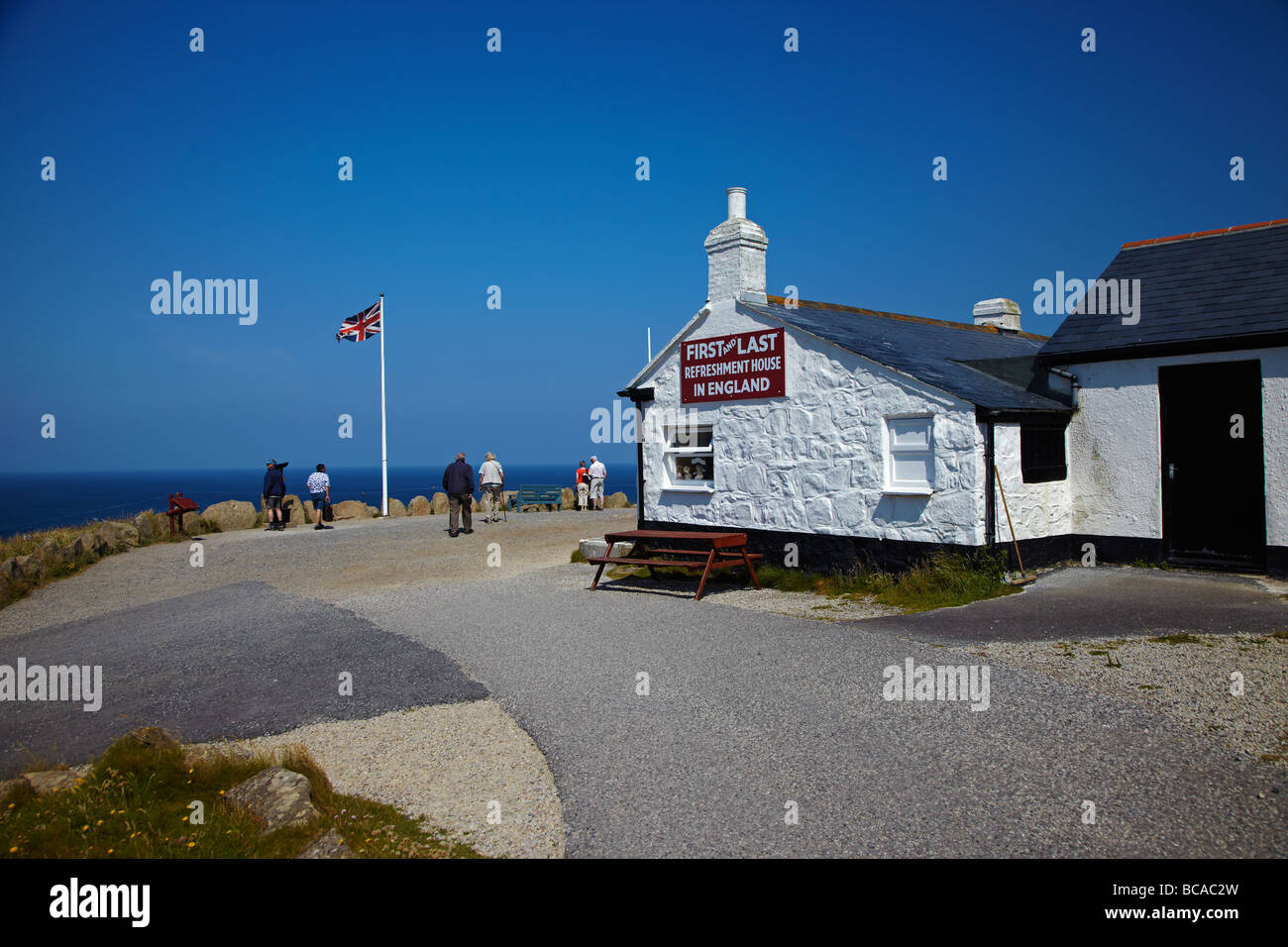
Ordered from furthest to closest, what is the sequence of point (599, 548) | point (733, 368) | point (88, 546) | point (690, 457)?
point (88, 546) < point (690, 457) < point (599, 548) < point (733, 368)

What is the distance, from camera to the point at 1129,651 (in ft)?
25.2

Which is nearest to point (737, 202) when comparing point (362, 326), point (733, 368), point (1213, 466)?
point (733, 368)

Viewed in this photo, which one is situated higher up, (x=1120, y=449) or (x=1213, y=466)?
(x=1120, y=449)

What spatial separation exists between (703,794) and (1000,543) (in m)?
8.09

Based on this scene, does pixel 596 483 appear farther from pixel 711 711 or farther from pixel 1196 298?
pixel 711 711

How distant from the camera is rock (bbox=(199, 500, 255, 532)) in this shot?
24391mm

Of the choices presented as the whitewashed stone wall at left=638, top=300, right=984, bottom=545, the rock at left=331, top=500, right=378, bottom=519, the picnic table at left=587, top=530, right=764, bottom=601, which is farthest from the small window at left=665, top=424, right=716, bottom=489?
the rock at left=331, top=500, right=378, bottom=519

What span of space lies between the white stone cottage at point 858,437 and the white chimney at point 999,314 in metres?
5.93

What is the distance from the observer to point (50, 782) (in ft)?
16.9

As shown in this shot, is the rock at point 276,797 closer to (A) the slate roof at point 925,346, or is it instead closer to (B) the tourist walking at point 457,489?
(A) the slate roof at point 925,346

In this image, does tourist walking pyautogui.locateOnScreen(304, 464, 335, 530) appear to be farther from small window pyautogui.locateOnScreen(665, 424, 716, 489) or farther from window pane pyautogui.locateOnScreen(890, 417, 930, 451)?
window pane pyautogui.locateOnScreen(890, 417, 930, 451)

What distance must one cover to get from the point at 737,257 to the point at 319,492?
1579 centimetres
